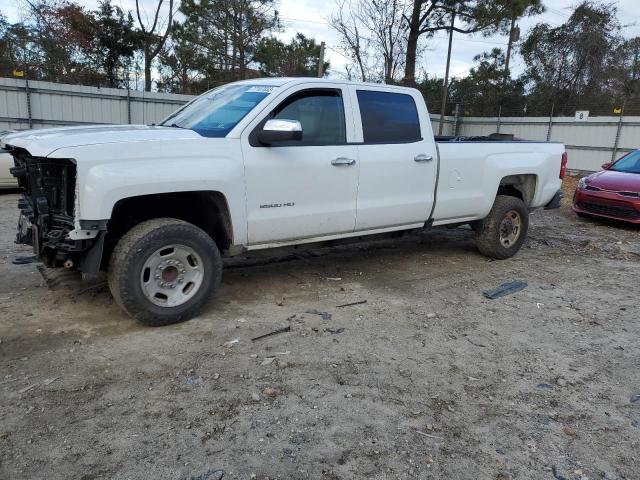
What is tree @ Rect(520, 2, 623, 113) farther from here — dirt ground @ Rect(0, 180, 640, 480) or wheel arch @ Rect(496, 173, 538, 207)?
dirt ground @ Rect(0, 180, 640, 480)

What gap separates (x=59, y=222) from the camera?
387cm

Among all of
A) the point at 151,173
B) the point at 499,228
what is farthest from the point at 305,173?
the point at 499,228

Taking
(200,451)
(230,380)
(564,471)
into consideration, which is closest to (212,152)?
(230,380)

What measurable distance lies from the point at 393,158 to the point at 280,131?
1.56 meters

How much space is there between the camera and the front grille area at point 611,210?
9125 mm

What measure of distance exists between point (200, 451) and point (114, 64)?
77.7 ft

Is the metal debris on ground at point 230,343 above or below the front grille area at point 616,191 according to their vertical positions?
below

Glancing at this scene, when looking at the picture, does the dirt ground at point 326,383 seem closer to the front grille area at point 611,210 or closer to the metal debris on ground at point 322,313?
the metal debris on ground at point 322,313

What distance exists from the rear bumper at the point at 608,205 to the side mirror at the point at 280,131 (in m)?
7.57

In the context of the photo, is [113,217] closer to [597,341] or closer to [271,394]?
[271,394]

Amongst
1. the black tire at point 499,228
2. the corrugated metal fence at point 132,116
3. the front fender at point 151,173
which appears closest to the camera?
the front fender at point 151,173

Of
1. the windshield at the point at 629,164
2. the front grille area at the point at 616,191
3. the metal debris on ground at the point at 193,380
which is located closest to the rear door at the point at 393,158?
the metal debris on ground at the point at 193,380

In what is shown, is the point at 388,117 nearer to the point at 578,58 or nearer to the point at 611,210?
the point at 611,210

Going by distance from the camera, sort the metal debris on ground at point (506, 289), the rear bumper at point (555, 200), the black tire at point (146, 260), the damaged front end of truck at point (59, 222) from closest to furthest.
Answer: the damaged front end of truck at point (59, 222) < the black tire at point (146, 260) < the metal debris on ground at point (506, 289) < the rear bumper at point (555, 200)
